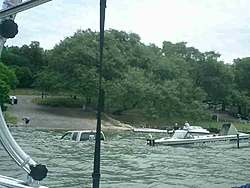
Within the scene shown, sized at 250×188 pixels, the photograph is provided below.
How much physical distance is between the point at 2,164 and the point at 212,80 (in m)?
45.1

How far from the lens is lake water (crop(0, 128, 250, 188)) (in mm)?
11844

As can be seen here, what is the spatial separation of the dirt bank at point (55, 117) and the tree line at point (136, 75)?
2.29 meters

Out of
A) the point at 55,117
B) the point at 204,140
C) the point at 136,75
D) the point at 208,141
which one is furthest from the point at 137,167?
the point at 136,75

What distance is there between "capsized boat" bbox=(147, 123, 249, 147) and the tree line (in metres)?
18.0

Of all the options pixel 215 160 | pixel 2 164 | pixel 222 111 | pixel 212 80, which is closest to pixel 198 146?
pixel 215 160

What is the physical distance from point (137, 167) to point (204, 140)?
9.89 meters

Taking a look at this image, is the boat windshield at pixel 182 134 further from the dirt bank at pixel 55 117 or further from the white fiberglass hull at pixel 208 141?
the dirt bank at pixel 55 117

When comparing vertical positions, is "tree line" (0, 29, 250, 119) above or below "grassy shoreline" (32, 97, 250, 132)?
above

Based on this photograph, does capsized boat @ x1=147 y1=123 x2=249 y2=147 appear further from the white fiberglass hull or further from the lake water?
the lake water

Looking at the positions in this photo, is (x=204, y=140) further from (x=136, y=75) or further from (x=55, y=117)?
(x=136, y=75)

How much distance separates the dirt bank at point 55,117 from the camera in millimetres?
39469

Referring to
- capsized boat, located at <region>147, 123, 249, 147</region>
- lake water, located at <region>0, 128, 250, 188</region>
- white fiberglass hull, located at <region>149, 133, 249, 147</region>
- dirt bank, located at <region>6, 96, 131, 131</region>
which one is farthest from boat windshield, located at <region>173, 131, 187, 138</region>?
dirt bank, located at <region>6, 96, 131, 131</region>

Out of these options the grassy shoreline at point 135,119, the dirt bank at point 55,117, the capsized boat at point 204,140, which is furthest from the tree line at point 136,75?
the capsized boat at point 204,140

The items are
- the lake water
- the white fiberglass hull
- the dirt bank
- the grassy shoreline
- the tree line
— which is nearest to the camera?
the lake water
